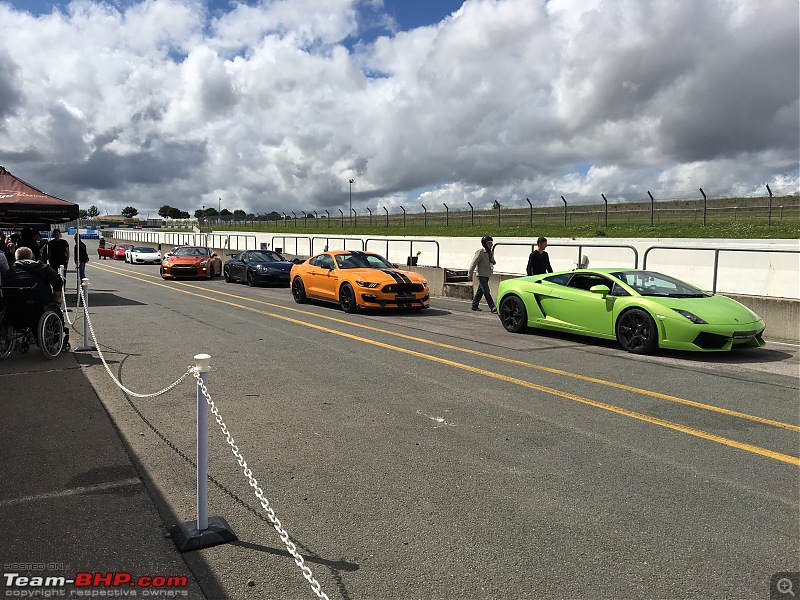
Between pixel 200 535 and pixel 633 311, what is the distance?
296 inches

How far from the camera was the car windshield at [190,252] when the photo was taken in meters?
25.2

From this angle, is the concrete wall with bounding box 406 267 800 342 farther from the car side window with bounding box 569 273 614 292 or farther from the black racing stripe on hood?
the black racing stripe on hood

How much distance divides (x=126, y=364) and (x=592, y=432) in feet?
19.5

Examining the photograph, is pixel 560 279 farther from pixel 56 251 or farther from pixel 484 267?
pixel 56 251

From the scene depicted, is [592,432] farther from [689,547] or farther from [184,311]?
[184,311]

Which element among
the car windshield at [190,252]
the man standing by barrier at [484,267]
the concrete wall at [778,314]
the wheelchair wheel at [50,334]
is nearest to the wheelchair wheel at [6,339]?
the wheelchair wheel at [50,334]

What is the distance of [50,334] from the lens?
27.7ft

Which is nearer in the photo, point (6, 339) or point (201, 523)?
point (201, 523)

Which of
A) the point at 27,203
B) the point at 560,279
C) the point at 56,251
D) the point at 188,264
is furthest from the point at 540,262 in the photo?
the point at 188,264

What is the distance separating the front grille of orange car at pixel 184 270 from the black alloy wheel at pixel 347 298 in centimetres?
1222

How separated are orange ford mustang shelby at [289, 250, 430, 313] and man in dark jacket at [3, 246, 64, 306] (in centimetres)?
628

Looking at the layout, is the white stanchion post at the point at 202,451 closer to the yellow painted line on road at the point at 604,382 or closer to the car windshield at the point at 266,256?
the yellow painted line on road at the point at 604,382

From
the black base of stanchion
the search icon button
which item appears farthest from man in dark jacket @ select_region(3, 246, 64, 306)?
the search icon button

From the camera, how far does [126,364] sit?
8180mm
